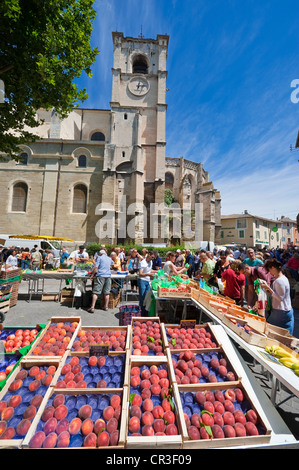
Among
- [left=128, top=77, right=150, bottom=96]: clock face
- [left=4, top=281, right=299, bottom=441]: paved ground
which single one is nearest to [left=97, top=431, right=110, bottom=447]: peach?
[left=4, top=281, right=299, bottom=441]: paved ground

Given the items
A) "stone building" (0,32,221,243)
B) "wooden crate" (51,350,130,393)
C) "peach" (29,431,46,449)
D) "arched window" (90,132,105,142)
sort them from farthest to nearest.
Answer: "arched window" (90,132,105,142), "stone building" (0,32,221,243), "wooden crate" (51,350,130,393), "peach" (29,431,46,449)

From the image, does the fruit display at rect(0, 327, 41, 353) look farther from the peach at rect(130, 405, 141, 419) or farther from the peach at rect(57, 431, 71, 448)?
the peach at rect(130, 405, 141, 419)

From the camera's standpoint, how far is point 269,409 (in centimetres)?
190

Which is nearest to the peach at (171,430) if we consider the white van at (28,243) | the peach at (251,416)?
the peach at (251,416)

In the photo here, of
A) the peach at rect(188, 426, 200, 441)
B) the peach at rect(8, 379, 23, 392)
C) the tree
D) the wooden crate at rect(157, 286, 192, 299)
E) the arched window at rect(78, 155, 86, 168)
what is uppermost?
the arched window at rect(78, 155, 86, 168)

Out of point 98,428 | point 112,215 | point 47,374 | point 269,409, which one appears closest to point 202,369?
point 269,409

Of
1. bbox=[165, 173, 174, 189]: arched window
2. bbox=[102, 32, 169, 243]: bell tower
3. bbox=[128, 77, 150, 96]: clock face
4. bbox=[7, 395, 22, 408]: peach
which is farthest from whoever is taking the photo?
bbox=[165, 173, 174, 189]: arched window

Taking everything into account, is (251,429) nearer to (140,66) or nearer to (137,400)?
(137,400)

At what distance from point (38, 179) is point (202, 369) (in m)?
22.7

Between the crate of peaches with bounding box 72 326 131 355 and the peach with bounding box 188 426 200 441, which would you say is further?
the crate of peaches with bounding box 72 326 131 355

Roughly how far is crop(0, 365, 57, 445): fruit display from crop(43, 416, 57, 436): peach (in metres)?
0.12

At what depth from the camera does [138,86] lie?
2444cm

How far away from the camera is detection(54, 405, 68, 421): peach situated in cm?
166

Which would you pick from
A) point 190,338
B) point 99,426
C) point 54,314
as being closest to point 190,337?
point 190,338
